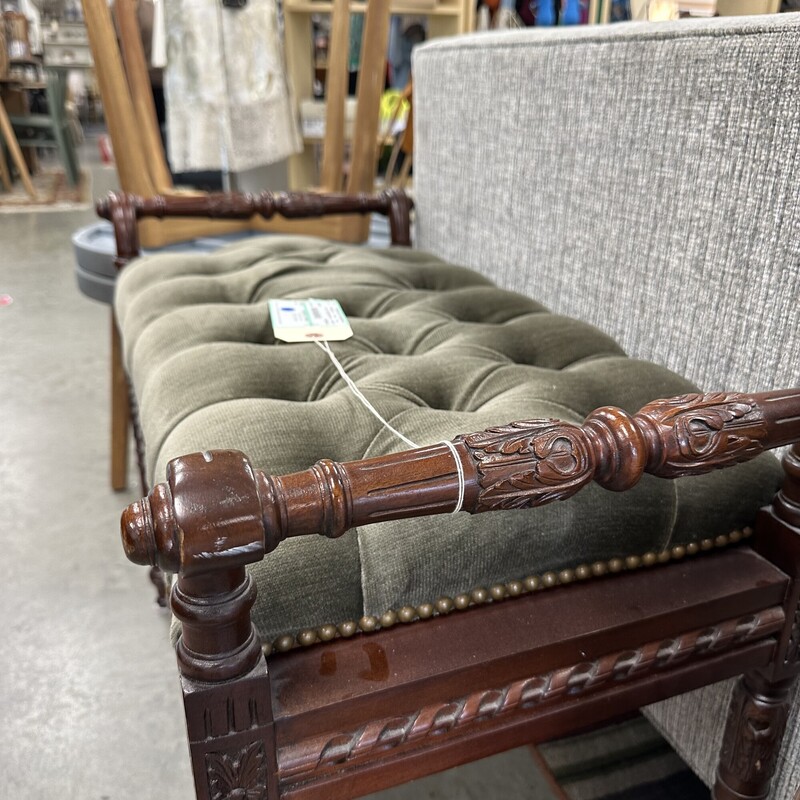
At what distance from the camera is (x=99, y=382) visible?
1.78 metres

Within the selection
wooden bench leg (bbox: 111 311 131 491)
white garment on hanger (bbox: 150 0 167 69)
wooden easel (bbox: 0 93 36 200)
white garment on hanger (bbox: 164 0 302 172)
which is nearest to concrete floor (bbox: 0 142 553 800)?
wooden bench leg (bbox: 111 311 131 491)

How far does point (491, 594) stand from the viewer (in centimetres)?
47

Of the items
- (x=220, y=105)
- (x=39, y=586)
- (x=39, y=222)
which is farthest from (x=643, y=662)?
(x=39, y=222)

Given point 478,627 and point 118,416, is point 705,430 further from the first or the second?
point 118,416

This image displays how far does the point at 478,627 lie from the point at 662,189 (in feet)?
1.54

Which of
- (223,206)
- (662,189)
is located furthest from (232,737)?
(223,206)

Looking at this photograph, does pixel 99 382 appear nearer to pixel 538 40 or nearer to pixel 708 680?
pixel 538 40

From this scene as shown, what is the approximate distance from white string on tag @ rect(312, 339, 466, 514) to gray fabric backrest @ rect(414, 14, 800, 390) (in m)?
0.32

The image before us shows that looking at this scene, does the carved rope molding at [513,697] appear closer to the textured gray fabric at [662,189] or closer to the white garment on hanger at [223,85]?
the textured gray fabric at [662,189]

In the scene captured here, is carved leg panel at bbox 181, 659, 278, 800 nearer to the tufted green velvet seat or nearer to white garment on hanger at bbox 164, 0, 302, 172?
the tufted green velvet seat

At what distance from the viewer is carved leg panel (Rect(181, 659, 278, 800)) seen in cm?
37

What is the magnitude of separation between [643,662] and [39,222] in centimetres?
369

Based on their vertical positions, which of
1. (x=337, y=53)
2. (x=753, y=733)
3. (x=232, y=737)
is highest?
(x=337, y=53)

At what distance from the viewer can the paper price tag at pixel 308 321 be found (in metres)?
0.70
